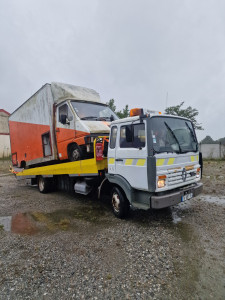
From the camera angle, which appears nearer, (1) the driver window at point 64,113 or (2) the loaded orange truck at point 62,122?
(2) the loaded orange truck at point 62,122

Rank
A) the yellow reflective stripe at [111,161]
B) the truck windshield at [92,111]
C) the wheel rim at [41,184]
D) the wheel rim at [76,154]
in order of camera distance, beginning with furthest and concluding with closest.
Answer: the wheel rim at [41,184] < the truck windshield at [92,111] < the wheel rim at [76,154] < the yellow reflective stripe at [111,161]

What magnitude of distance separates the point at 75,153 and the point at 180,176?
2984 millimetres

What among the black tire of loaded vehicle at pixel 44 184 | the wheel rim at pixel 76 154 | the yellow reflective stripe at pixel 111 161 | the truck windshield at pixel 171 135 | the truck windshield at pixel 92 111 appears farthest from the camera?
the black tire of loaded vehicle at pixel 44 184

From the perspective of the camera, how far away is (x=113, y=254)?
3090 mm

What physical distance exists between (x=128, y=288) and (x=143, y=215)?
7.65 feet

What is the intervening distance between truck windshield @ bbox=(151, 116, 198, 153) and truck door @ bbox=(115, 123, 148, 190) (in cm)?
24

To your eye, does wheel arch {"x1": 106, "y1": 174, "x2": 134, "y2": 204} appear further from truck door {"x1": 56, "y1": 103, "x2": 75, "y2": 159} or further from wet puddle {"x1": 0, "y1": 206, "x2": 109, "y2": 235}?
truck door {"x1": 56, "y1": 103, "x2": 75, "y2": 159}

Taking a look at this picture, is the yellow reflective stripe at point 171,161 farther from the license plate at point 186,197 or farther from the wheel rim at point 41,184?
the wheel rim at point 41,184

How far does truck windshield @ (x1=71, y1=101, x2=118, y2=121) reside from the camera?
5543 mm

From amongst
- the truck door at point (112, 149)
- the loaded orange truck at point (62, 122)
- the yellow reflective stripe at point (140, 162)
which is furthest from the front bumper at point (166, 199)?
the loaded orange truck at point (62, 122)

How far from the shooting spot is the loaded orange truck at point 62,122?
523 cm

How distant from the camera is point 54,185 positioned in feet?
24.9

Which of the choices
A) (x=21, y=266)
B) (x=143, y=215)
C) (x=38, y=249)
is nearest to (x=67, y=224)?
(x=38, y=249)

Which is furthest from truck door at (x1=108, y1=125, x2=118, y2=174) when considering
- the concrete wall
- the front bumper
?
the concrete wall
